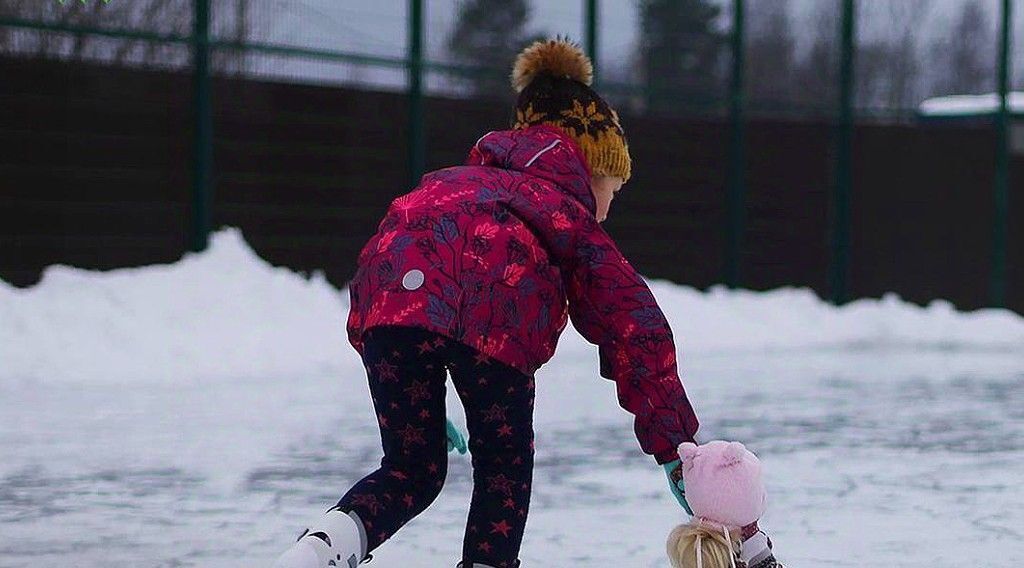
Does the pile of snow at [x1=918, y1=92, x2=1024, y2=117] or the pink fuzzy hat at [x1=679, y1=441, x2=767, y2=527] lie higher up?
the pile of snow at [x1=918, y1=92, x2=1024, y2=117]

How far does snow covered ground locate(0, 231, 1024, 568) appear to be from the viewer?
414 centimetres

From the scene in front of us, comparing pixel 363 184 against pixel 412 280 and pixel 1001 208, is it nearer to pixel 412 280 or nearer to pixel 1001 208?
pixel 1001 208

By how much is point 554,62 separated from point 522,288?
546mm

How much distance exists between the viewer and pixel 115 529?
4.25m

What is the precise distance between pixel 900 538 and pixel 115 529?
2.21 meters

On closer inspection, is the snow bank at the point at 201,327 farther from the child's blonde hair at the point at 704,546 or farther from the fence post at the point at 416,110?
the child's blonde hair at the point at 704,546

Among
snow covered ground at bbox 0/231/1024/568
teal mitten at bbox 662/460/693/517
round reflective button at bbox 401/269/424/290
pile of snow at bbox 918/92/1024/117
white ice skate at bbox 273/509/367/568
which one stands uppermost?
pile of snow at bbox 918/92/1024/117

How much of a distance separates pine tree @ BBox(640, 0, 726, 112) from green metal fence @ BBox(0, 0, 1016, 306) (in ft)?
0.16

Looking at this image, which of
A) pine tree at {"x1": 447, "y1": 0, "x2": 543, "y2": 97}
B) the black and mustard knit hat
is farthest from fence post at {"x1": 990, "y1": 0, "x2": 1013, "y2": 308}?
the black and mustard knit hat

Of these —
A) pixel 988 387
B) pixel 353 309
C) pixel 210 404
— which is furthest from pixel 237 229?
pixel 353 309

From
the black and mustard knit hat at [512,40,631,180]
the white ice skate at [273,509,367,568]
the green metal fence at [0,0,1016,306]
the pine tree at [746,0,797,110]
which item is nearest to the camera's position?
the white ice skate at [273,509,367,568]

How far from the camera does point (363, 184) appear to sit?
1110 centimetres

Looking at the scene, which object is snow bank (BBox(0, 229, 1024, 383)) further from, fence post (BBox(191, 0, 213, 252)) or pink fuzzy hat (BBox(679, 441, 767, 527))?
pink fuzzy hat (BBox(679, 441, 767, 527))

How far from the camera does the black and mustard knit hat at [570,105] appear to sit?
299 centimetres
